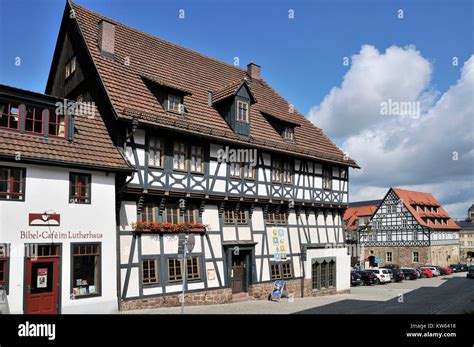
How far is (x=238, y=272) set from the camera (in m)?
21.2

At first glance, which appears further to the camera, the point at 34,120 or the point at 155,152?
the point at 155,152

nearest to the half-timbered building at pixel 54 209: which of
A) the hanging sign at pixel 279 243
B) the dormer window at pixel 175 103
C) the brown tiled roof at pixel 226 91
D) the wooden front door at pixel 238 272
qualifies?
the dormer window at pixel 175 103

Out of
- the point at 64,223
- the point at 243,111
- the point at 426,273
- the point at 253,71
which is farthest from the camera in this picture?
the point at 426,273

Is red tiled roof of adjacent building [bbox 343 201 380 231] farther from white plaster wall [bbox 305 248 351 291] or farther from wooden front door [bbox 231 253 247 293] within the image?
wooden front door [bbox 231 253 247 293]

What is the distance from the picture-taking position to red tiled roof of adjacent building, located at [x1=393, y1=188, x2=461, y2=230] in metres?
59.9

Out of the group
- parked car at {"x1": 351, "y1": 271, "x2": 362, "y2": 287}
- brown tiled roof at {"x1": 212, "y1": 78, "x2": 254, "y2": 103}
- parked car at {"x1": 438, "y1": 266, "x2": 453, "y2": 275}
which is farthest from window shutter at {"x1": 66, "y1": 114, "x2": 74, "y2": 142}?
parked car at {"x1": 438, "y1": 266, "x2": 453, "y2": 275}

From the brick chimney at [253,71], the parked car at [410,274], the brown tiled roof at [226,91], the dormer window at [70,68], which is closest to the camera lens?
the dormer window at [70,68]

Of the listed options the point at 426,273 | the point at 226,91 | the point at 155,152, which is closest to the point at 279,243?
the point at 226,91

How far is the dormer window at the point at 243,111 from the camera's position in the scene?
21.7 metres

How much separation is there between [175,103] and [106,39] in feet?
13.2

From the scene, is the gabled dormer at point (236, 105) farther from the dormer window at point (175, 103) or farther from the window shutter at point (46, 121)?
the window shutter at point (46, 121)

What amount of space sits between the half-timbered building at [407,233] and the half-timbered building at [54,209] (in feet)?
157

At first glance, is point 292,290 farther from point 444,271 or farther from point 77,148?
point 444,271
